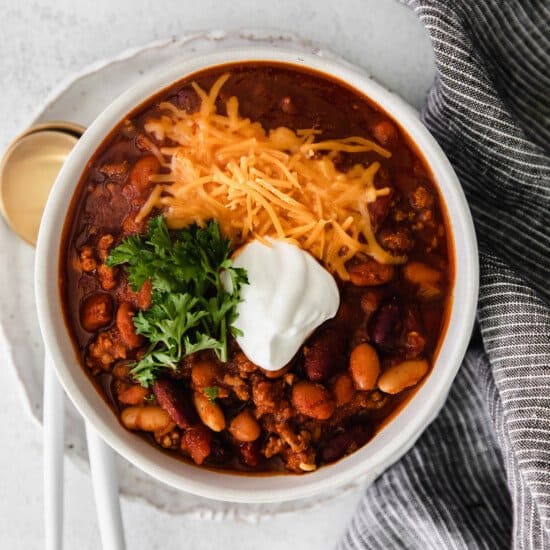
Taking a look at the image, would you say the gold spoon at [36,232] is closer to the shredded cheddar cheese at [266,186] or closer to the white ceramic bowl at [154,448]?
the white ceramic bowl at [154,448]

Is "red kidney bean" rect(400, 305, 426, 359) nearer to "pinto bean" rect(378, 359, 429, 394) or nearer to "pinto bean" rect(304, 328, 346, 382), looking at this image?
"pinto bean" rect(378, 359, 429, 394)

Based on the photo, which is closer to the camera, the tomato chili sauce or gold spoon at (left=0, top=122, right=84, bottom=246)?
the tomato chili sauce

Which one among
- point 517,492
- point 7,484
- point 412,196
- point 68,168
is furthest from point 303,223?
point 7,484

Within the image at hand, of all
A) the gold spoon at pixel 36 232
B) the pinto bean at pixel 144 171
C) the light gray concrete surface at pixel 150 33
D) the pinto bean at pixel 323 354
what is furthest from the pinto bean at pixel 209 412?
the light gray concrete surface at pixel 150 33

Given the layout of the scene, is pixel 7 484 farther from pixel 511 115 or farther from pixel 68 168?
pixel 511 115

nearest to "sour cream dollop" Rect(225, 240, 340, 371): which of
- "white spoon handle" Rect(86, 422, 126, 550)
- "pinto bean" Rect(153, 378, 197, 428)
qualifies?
"pinto bean" Rect(153, 378, 197, 428)

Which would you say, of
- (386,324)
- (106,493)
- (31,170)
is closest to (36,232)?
(31,170)
